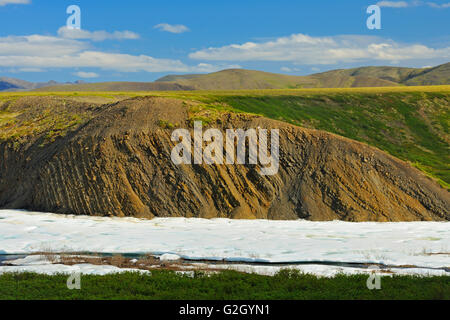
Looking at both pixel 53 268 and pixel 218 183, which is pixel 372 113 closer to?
pixel 218 183

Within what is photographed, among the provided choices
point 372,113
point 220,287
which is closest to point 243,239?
point 220,287

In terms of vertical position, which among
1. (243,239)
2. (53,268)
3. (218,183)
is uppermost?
(218,183)

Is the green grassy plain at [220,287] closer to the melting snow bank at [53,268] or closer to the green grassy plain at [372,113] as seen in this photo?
the melting snow bank at [53,268]

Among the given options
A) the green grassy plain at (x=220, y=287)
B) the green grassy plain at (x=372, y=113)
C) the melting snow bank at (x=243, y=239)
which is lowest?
the melting snow bank at (x=243, y=239)

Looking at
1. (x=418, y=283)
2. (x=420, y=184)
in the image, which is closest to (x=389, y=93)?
(x=420, y=184)

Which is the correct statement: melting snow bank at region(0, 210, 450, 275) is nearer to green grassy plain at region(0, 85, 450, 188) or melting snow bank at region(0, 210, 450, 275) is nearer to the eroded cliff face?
the eroded cliff face

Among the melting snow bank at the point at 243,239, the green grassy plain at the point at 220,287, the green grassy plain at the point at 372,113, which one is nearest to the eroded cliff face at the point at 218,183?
the melting snow bank at the point at 243,239
